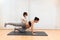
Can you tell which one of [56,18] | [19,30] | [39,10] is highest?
[39,10]

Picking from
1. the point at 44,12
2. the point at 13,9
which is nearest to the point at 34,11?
the point at 44,12

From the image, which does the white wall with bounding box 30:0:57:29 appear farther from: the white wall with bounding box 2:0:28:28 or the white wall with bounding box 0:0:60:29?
the white wall with bounding box 2:0:28:28

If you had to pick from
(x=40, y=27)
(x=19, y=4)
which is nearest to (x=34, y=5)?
(x=19, y=4)

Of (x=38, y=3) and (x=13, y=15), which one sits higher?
(x=38, y=3)

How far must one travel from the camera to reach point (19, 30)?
4547 millimetres

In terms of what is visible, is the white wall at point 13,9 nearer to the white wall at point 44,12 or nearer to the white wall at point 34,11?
the white wall at point 34,11

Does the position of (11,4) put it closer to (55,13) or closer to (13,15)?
(13,15)

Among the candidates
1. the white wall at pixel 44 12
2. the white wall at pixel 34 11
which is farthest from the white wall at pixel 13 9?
the white wall at pixel 44 12

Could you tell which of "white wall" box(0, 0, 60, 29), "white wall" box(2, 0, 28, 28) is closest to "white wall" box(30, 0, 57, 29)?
"white wall" box(0, 0, 60, 29)

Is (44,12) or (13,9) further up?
(13,9)

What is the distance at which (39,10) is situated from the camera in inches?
232

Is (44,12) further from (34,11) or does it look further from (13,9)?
(13,9)

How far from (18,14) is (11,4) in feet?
1.80

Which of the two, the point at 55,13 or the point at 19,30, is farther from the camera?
the point at 55,13
